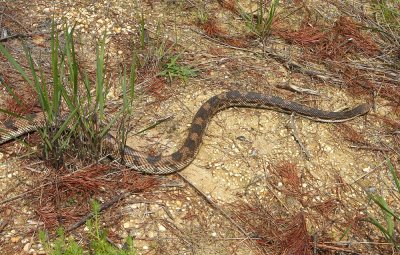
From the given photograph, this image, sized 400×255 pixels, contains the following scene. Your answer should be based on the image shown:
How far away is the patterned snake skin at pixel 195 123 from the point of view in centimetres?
505

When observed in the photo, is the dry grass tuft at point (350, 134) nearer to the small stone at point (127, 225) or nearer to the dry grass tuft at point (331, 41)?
the dry grass tuft at point (331, 41)

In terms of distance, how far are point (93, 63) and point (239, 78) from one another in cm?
227

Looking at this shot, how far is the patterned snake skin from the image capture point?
5.05m

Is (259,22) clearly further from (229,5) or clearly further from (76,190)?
(76,190)

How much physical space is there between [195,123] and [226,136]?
476 millimetres

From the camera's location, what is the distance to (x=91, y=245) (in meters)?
4.12

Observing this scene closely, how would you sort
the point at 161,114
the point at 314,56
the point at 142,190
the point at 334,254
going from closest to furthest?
the point at 334,254 < the point at 142,190 < the point at 161,114 < the point at 314,56

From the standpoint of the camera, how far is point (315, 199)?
503 centimetres

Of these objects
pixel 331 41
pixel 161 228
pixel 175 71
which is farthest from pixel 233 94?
pixel 161 228

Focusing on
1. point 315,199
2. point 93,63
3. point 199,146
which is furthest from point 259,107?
point 93,63

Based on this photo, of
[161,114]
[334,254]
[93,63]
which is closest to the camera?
[334,254]

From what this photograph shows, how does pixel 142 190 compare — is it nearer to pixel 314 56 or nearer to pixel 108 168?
pixel 108 168

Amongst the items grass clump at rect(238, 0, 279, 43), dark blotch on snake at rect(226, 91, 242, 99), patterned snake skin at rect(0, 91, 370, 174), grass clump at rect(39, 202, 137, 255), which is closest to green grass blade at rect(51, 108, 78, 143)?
patterned snake skin at rect(0, 91, 370, 174)

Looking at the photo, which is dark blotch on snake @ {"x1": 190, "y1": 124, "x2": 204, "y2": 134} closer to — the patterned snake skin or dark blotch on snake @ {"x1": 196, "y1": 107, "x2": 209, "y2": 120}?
the patterned snake skin
